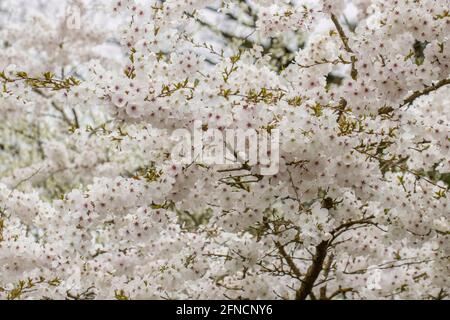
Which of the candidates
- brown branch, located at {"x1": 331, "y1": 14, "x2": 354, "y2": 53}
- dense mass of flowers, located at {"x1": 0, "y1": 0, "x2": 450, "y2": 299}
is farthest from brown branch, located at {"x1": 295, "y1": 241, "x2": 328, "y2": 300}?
brown branch, located at {"x1": 331, "y1": 14, "x2": 354, "y2": 53}

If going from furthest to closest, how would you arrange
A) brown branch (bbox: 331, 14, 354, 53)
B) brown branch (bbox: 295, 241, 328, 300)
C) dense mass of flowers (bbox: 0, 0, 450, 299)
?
brown branch (bbox: 295, 241, 328, 300)
brown branch (bbox: 331, 14, 354, 53)
dense mass of flowers (bbox: 0, 0, 450, 299)

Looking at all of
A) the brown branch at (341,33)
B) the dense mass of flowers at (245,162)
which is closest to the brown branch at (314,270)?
the dense mass of flowers at (245,162)

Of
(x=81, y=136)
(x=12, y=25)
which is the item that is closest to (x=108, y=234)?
(x=81, y=136)

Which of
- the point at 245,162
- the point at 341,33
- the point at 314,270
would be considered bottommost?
the point at 314,270

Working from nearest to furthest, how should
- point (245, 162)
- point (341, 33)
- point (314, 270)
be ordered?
point (245, 162), point (341, 33), point (314, 270)

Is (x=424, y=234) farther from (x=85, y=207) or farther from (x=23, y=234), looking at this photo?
(x=23, y=234)

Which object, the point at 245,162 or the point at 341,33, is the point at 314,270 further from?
the point at 341,33

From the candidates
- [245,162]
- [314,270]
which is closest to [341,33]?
[245,162]

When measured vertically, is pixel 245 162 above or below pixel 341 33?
below

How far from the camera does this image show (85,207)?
4.01 metres

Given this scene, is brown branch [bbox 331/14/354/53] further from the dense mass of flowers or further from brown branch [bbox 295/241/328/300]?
brown branch [bbox 295/241/328/300]

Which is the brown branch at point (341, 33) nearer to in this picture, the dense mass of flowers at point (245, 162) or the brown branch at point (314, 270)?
the dense mass of flowers at point (245, 162)

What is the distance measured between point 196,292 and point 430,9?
10.8 feet

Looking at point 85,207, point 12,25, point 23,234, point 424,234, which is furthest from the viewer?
point 12,25
